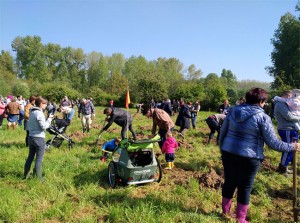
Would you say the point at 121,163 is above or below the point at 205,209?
above

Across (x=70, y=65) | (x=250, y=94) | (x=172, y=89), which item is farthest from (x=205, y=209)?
(x=70, y=65)

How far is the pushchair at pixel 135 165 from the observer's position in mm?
5074

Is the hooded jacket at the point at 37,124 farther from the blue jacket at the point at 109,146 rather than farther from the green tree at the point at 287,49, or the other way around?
the green tree at the point at 287,49

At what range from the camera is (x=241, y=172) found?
12.1ft

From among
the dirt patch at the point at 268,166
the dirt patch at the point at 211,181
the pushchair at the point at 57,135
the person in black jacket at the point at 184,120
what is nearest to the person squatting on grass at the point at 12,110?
the pushchair at the point at 57,135

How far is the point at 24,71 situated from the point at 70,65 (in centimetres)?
1092

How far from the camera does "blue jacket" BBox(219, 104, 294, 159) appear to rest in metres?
3.54

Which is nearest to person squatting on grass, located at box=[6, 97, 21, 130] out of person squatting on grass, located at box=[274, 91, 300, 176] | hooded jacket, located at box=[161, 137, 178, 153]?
hooded jacket, located at box=[161, 137, 178, 153]

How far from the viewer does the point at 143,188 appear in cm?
534

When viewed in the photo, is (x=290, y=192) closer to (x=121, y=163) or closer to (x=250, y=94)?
(x=250, y=94)

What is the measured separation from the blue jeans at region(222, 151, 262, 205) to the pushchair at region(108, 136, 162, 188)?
5.50 feet

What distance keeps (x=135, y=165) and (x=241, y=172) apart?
2246mm

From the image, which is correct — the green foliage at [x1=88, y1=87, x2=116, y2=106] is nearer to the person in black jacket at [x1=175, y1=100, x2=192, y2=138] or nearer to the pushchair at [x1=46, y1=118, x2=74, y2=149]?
the person in black jacket at [x1=175, y1=100, x2=192, y2=138]

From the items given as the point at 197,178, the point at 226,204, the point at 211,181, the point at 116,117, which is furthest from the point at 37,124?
the point at 226,204
